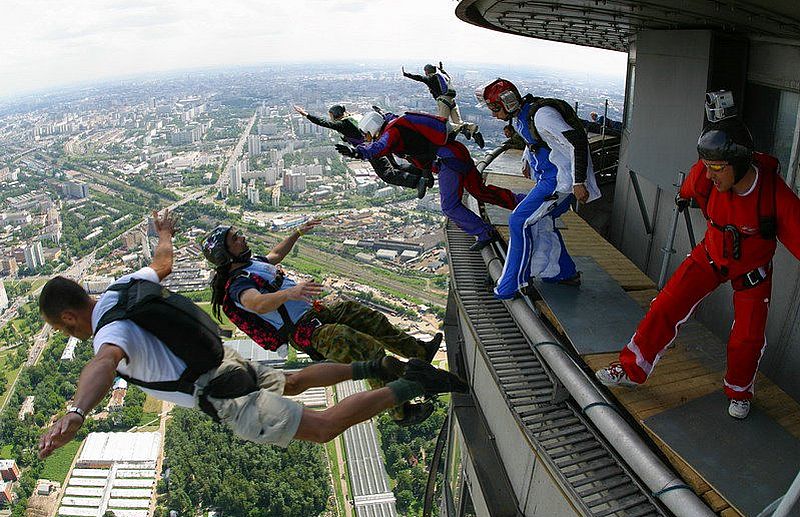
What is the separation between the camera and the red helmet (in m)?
5.31

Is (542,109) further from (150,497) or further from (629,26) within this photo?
(150,497)

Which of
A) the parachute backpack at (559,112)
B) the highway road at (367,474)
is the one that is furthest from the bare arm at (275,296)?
the highway road at (367,474)

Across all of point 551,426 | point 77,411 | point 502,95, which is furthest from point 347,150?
point 77,411

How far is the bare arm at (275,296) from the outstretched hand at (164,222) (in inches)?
31.5

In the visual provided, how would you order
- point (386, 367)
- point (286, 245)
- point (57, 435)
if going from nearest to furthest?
point (57, 435) < point (386, 367) < point (286, 245)

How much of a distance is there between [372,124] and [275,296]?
3105 mm

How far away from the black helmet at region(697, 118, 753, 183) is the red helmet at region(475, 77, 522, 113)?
2279mm

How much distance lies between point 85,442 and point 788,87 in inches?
1362

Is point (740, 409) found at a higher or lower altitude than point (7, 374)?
higher

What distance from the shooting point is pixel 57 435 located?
2.72 m

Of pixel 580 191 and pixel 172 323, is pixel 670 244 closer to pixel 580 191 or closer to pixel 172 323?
pixel 580 191

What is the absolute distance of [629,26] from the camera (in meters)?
6.91

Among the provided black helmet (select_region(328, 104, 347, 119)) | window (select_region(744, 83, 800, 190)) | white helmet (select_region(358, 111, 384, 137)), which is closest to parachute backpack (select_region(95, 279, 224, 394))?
white helmet (select_region(358, 111, 384, 137))

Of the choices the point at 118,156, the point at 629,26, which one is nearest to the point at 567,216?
the point at 629,26
